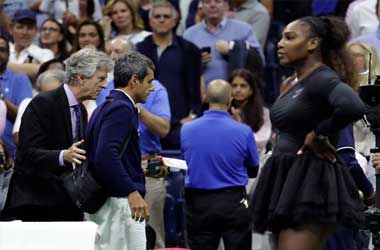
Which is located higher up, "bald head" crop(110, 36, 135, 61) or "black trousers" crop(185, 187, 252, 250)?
"bald head" crop(110, 36, 135, 61)

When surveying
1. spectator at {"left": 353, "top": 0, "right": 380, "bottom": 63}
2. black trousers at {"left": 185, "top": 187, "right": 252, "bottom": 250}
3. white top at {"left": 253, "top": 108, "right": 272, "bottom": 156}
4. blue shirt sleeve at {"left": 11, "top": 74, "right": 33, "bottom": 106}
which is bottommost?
black trousers at {"left": 185, "top": 187, "right": 252, "bottom": 250}

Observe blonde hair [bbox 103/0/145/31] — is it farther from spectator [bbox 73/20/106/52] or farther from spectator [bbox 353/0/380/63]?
spectator [bbox 353/0/380/63]

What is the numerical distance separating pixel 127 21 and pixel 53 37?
2.74ft

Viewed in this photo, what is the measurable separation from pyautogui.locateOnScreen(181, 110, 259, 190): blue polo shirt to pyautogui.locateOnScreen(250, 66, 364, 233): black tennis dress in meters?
3.04

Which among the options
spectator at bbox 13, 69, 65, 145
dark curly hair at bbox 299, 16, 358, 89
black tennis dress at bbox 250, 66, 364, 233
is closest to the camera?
black tennis dress at bbox 250, 66, 364, 233

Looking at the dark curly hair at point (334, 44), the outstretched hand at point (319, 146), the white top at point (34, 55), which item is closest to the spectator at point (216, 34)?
the white top at point (34, 55)

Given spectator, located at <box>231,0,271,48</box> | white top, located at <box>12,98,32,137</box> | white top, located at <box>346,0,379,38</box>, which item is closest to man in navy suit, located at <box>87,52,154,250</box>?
white top, located at <box>12,98,32,137</box>

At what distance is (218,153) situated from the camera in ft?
32.7

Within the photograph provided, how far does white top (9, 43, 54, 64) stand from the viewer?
13.2 meters

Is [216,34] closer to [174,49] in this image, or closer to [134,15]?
[134,15]

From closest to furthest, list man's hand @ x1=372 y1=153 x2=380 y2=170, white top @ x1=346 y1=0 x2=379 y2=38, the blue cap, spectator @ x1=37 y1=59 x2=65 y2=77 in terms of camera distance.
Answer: man's hand @ x1=372 y1=153 x2=380 y2=170 < spectator @ x1=37 y1=59 x2=65 y2=77 < the blue cap < white top @ x1=346 y1=0 x2=379 y2=38

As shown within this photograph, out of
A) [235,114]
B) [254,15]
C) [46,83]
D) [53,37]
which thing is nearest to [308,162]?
[235,114]

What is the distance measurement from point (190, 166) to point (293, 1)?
4.91 m

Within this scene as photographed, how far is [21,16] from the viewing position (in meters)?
13.5
